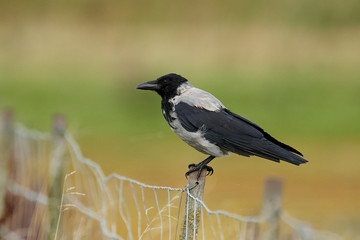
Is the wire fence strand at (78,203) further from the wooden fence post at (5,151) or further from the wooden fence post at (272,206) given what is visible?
the wooden fence post at (272,206)

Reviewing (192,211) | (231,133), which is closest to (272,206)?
(192,211)

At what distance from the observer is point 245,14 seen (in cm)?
1986

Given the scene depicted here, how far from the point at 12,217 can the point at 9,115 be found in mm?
758

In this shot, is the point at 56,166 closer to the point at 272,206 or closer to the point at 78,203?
the point at 78,203

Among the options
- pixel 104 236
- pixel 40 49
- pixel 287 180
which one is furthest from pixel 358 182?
pixel 40 49

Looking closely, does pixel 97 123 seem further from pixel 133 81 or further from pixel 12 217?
pixel 12 217

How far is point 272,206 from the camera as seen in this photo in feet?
11.2

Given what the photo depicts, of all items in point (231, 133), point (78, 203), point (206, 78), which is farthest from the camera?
point (206, 78)

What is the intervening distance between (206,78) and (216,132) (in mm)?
12096

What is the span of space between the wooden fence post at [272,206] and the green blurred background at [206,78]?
18.7 ft

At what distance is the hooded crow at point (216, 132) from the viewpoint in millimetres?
4787

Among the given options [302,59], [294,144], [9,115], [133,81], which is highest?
[302,59]

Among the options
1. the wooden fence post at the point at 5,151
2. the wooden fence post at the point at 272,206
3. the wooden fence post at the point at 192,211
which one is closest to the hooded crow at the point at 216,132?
the wooden fence post at the point at 192,211

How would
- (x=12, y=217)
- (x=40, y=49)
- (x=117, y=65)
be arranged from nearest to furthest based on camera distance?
1. (x=12, y=217)
2. (x=117, y=65)
3. (x=40, y=49)
